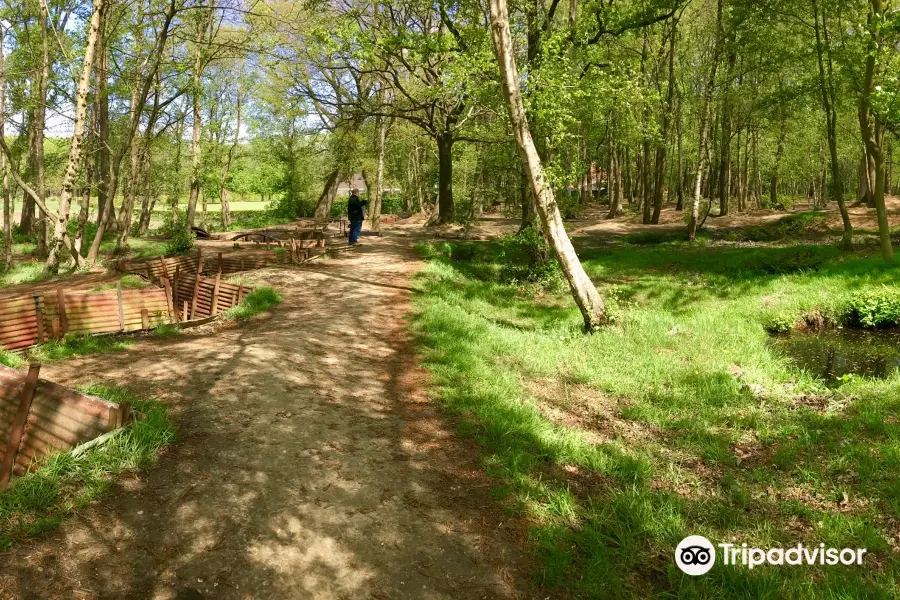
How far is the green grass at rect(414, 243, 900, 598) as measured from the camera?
13.2 ft

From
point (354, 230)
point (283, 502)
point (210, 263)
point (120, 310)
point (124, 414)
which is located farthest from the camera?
point (354, 230)

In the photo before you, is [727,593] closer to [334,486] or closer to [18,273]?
[334,486]

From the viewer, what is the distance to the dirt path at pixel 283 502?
3557mm

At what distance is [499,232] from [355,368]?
726 inches

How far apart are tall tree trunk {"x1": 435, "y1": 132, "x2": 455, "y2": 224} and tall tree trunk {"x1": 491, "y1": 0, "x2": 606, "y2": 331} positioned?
47.6 feet

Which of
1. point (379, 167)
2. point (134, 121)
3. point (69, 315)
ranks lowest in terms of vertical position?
point (69, 315)

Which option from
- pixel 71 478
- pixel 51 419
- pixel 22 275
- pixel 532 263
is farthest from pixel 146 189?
pixel 71 478

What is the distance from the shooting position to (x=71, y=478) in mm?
4273

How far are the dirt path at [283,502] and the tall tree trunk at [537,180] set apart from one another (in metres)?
3.88

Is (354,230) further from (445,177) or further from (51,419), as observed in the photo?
(51,419)

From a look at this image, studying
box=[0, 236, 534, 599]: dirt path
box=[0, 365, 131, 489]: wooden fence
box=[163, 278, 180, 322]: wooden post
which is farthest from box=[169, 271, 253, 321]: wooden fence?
box=[0, 365, 131, 489]: wooden fence

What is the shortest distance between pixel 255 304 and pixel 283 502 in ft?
25.5

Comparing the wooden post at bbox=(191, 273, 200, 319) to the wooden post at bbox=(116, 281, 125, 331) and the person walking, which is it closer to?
the wooden post at bbox=(116, 281, 125, 331)

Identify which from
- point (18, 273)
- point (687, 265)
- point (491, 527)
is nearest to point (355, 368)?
point (491, 527)
